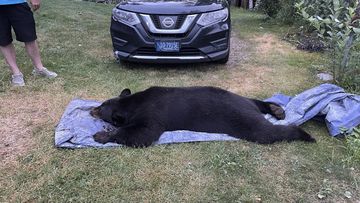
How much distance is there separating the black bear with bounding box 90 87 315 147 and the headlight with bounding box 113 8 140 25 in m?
2.39

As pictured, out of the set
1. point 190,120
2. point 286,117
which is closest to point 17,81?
point 190,120

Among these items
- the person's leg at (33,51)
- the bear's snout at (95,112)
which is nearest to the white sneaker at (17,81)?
the person's leg at (33,51)

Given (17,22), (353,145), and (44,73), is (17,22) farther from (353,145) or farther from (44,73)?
(353,145)

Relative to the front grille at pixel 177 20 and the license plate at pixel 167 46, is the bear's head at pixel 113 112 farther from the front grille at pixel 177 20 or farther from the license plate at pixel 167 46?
the front grille at pixel 177 20

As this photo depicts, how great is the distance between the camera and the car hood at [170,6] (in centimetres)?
634

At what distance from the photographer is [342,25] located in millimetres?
5281

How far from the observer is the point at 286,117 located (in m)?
4.68

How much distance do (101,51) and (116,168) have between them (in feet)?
15.3

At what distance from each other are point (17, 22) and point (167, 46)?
85.9 inches

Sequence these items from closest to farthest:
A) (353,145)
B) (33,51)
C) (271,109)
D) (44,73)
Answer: (353,145), (271,109), (33,51), (44,73)

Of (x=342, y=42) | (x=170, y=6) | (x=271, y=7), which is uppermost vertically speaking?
(x=170, y=6)

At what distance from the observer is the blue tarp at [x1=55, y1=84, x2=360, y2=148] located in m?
4.15

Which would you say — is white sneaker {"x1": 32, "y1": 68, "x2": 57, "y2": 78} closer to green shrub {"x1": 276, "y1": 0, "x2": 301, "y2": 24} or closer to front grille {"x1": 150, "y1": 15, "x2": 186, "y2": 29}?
front grille {"x1": 150, "y1": 15, "x2": 186, "y2": 29}

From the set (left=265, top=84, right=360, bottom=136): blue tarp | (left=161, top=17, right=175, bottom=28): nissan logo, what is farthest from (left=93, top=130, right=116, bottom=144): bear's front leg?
(left=161, top=17, right=175, bottom=28): nissan logo
